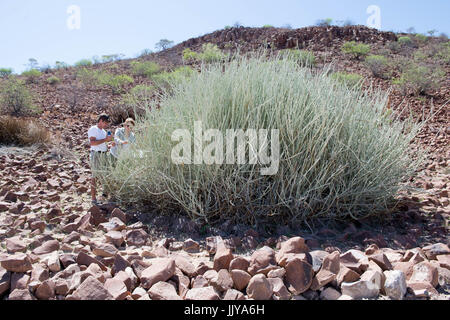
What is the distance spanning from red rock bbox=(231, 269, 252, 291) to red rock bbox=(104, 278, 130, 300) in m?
0.55

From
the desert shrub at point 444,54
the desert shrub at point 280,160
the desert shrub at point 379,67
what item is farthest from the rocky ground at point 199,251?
the desert shrub at point 444,54

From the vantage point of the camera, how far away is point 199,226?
3.09 meters

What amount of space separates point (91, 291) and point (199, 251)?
3.26 ft

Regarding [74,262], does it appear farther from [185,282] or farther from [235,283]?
[235,283]

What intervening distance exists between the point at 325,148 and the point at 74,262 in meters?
2.07

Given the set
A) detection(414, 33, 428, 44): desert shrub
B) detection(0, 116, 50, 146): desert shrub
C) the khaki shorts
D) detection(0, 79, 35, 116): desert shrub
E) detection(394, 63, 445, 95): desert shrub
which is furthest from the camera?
detection(414, 33, 428, 44): desert shrub

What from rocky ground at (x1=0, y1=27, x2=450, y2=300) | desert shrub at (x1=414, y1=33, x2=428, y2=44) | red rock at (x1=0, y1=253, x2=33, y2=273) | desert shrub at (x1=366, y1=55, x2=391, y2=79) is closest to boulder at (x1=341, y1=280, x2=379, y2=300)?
rocky ground at (x1=0, y1=27, x2=450, y2=300)

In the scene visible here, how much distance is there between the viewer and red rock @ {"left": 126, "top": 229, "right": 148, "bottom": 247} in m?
2.84

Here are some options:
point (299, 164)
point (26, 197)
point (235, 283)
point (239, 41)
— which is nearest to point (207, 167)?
point (299, 164)

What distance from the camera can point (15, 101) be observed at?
30.1 ft

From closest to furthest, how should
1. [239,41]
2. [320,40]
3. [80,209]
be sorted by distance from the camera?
[80,209] → [320,40] → [239,41]

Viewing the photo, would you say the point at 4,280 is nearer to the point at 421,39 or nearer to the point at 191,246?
the point at 191,246

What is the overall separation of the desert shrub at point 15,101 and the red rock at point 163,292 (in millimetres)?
8431

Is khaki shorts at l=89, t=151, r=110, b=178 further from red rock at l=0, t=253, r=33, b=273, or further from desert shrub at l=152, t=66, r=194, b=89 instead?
red rock at l=0, t=253, r=33, b=273
